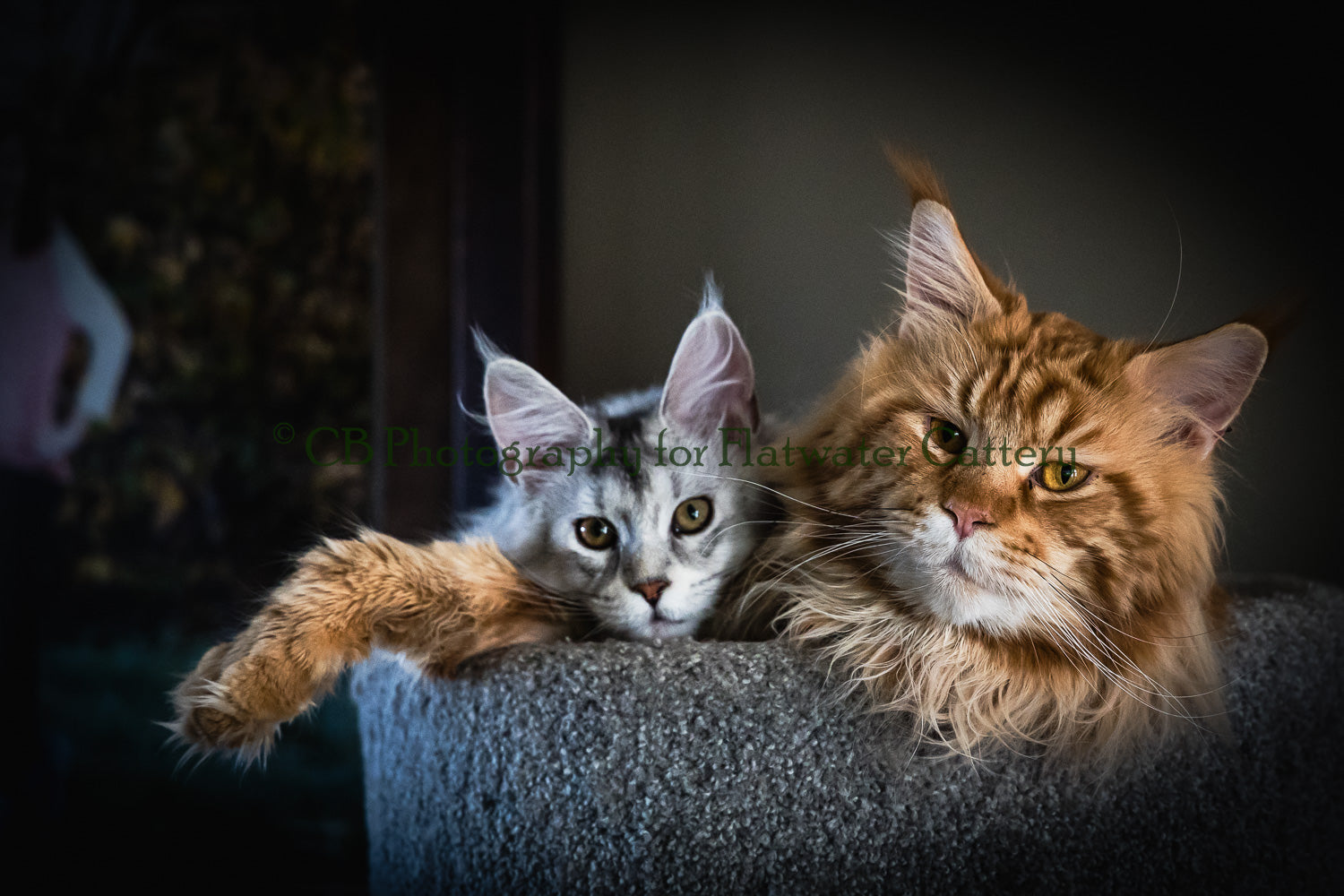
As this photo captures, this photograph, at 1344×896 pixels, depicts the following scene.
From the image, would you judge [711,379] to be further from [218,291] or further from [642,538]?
[218,291]

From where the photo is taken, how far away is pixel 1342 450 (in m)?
1.23

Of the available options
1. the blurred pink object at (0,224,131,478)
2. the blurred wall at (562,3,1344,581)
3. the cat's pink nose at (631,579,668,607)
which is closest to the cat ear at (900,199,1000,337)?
the blurred wall at (562,3,1344,581)

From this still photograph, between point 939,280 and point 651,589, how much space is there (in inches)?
19.0

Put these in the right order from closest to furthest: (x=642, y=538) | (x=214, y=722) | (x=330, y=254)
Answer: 1. (x=214, y=722)
2. (x=642, y=538)
3. (x=330, y=254)

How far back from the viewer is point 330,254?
1.54 m

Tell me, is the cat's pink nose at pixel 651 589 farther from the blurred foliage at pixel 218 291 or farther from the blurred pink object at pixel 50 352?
the blurred pink object at pixel 50 352

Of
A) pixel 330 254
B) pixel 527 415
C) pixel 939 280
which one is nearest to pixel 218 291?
pixel 330 254

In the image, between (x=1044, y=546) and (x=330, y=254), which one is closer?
(x=1044, y=546)

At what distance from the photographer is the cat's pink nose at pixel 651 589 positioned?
0.93 m

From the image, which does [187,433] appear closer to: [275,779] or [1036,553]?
[275,779]

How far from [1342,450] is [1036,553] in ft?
2.75

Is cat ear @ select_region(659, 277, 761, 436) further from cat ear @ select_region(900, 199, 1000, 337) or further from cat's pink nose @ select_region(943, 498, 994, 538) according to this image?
cat's pink nose @ select_region(943, 498, 994, 538)

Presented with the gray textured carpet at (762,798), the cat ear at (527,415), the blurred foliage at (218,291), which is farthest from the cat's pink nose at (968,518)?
the blurred foliage at (218,291)

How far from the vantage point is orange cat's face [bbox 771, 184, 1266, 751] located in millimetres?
758
